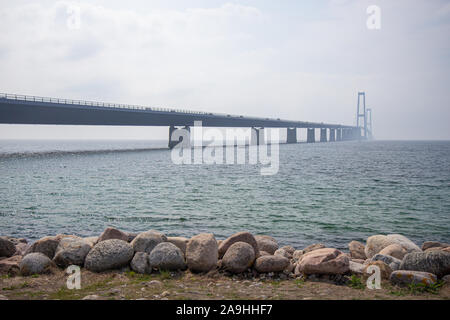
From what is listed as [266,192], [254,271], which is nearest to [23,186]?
[266,192]

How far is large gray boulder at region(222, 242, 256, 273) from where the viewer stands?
954 cm

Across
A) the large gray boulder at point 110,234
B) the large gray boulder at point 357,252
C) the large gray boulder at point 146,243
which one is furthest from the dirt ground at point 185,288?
the large gray boulder at point 357,252

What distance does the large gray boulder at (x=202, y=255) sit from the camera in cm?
964

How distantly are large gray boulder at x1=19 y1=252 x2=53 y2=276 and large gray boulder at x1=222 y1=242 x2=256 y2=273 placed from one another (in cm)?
469

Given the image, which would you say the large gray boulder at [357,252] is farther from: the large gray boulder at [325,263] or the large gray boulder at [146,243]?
the large gray boulder at [146,243]

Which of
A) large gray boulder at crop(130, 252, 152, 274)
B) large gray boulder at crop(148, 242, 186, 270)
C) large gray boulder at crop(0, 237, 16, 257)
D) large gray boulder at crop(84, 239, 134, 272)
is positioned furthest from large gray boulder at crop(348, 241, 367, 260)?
large gray boulder at crop(0, 237, 16, 257)

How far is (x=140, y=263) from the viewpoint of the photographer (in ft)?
31.9

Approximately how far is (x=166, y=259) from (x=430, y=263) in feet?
21.2

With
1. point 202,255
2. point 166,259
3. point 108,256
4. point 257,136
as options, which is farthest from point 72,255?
point 257,136

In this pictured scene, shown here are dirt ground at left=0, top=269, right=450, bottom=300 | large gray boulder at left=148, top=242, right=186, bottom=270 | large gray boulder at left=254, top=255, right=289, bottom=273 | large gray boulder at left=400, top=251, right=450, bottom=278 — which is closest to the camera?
dirt ground at left=0, top=269, right=450, bottom=300

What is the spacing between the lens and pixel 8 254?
12.1 metres

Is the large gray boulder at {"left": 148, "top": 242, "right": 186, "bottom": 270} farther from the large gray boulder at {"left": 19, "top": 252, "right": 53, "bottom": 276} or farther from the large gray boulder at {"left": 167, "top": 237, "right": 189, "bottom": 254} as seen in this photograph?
the large gray boulder at {"left": 19, "top": 252, "right": 53, "bottom": 276}

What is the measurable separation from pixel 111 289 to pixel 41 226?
14528 millimetres
